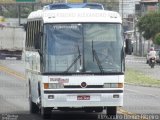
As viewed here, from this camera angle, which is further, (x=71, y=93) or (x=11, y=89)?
(x=11, y=89)

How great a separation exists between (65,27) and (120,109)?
177 inches

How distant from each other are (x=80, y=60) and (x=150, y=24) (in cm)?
6933

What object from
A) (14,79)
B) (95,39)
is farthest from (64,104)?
(14,79)

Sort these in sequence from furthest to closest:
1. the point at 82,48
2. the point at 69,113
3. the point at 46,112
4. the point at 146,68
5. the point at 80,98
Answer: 1. the point at 146,68
2. the point at 69,113
3. the point at 46,112
4. the point at 82,48
5. the point at 80,98

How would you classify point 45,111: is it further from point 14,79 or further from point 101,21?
point 14,79

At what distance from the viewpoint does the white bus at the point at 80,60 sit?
18.1m

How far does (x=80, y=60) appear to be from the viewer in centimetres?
1831

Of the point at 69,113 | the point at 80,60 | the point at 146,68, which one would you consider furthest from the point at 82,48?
the point at 146,68

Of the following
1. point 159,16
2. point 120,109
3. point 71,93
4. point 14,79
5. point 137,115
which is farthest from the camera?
point 159,16

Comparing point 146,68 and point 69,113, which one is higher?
point 69,113

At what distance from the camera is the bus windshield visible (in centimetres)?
1828

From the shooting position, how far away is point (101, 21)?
61.3 feet

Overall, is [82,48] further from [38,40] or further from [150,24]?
[150,24]

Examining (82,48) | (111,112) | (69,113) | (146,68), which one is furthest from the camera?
(146,68)
